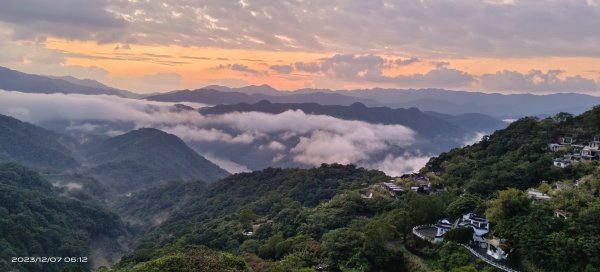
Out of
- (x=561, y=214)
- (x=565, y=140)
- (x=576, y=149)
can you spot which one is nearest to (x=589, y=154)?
(x=576, y=149)

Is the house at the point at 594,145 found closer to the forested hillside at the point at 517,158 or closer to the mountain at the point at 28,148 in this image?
the forested hillside at the point at 517,158

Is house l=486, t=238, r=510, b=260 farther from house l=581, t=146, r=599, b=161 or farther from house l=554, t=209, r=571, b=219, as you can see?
house l=581, t=146, r=599, b=161

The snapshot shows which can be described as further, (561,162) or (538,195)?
(561,162)

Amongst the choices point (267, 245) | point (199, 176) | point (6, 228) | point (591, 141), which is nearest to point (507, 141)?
point (591, 141)

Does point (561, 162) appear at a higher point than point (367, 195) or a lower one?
higher

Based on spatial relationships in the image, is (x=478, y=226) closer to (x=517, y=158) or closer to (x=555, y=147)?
(x=517, y=158)

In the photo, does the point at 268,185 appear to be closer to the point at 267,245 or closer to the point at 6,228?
the point at 6,228
